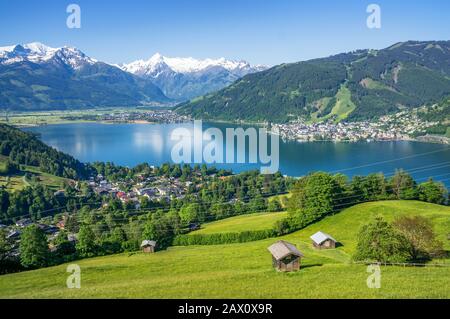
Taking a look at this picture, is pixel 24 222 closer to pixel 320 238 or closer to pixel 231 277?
pixel 320 238

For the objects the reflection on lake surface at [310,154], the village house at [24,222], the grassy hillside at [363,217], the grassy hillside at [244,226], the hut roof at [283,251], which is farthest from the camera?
the reflection on lake surface at [310,154]

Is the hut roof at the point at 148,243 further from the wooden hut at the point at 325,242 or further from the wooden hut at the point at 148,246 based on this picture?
the wooden hut at the point at 325,242

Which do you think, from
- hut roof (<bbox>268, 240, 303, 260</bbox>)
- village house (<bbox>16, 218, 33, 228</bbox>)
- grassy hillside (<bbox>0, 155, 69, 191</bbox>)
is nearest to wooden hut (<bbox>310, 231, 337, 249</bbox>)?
hut roof (<bbox>268, 240, 303, 260</bbox>)

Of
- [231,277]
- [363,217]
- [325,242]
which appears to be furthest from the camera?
[363,217]

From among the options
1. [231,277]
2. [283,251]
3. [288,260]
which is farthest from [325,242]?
[231,277]

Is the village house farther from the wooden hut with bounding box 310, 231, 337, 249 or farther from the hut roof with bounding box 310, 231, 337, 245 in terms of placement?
the wooden hut with bounding box 310, 231, 337, 249

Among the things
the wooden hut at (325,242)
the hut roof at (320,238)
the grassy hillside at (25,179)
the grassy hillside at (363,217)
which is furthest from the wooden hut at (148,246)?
the grassy hillside at (25,179)
